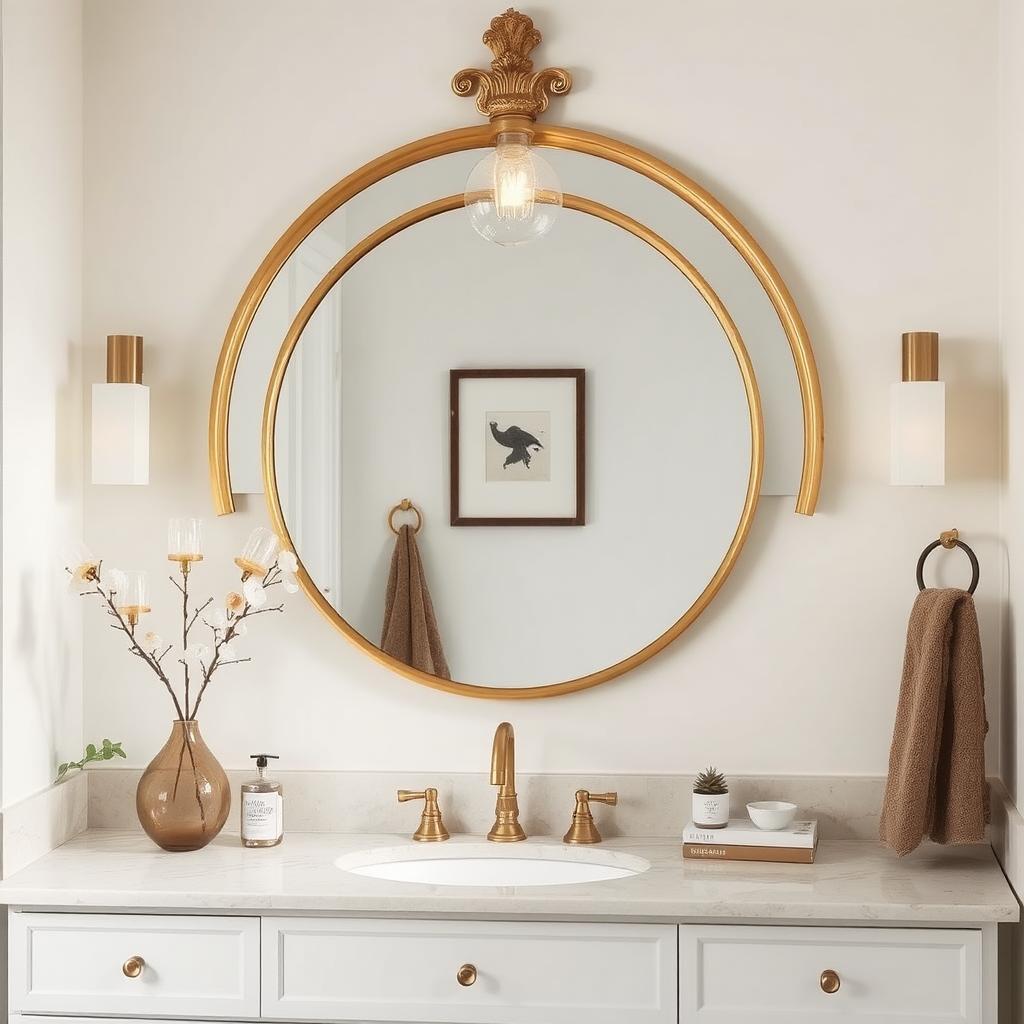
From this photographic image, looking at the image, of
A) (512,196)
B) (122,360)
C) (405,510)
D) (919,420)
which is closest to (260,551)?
(405,510)

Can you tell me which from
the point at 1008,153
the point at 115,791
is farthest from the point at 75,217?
the point at 1008,153

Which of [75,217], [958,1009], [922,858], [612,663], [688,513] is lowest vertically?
[958,1009]

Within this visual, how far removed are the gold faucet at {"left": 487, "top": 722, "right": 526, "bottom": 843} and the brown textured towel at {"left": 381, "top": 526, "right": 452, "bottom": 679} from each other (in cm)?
20

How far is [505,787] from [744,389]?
0.81 metres

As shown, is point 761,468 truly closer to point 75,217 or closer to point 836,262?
point 836,262

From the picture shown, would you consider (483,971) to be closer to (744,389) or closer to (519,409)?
(519,409)

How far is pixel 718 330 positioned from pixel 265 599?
37.7 inches

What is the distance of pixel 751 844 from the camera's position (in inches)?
78.7

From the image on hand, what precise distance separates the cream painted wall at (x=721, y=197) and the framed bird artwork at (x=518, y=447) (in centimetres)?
34

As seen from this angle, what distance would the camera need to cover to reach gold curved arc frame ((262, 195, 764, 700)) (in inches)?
84.9

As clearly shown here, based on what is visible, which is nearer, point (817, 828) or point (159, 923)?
point (159, 923)

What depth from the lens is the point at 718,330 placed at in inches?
85.8

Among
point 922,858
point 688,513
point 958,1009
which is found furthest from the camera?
point 688,513

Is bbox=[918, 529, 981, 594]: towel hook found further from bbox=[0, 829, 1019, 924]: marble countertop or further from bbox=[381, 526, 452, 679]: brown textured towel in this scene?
bbox=[381, 526, 452, 679]: brown textured towel
